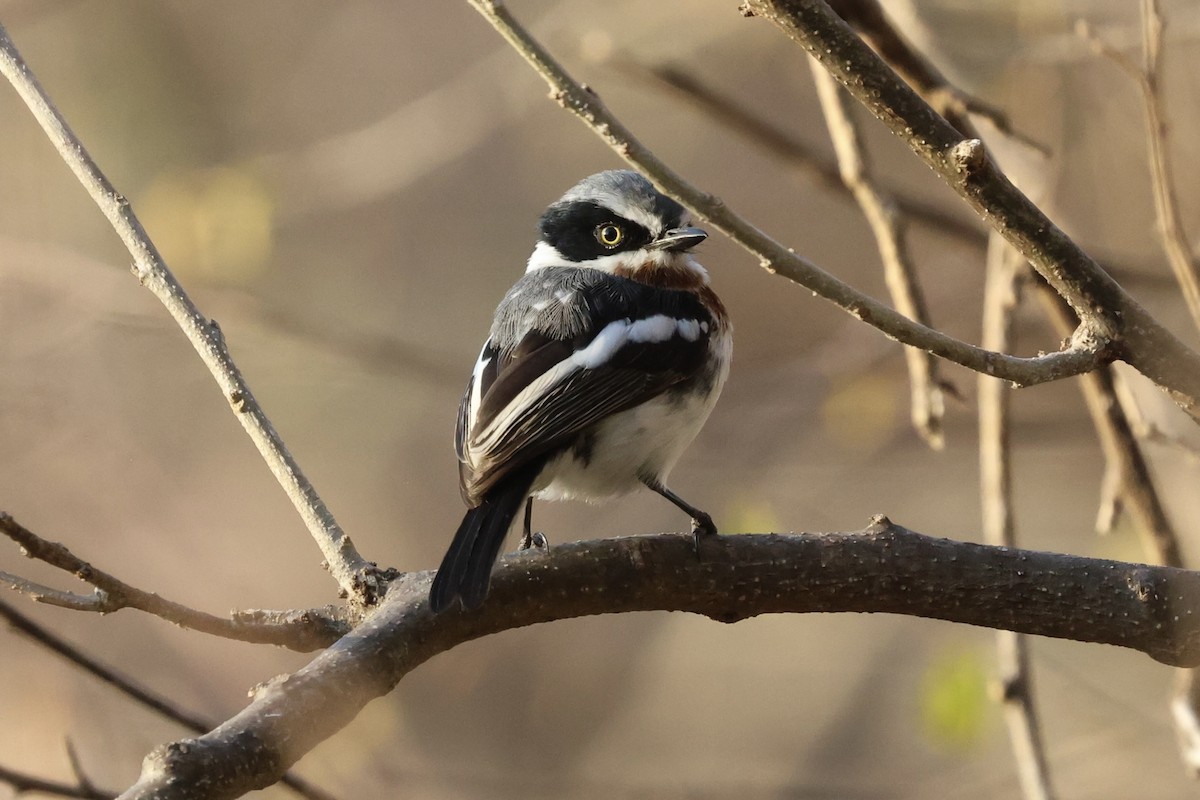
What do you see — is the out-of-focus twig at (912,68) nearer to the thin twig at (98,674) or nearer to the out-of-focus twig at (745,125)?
the out-of-focus twig at (745,125)

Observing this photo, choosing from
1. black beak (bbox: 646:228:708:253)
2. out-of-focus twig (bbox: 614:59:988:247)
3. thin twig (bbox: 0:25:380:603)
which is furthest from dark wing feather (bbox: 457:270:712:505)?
thin twig (bbox: 0:25:380:603)

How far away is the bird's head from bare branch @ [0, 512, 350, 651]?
6.70 ft

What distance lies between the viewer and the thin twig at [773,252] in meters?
1.92

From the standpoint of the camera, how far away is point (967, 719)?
13.9 ft

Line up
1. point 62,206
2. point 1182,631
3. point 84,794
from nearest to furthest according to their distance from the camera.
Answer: point 84,794
point 1182,631
point 62,206

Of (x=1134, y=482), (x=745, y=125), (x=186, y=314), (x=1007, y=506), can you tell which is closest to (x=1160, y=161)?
(x=1134, y=482)

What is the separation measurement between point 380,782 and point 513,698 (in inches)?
71.7

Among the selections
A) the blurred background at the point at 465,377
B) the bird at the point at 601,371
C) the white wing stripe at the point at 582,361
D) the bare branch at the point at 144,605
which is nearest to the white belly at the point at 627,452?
the bird at the point at 601,371

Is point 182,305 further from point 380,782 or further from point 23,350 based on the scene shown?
point 23,350

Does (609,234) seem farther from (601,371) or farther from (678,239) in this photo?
(601,371)

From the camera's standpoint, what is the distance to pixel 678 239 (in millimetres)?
3998

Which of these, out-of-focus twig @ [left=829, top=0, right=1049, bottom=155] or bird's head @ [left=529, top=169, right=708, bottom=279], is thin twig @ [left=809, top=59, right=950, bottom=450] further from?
bird's head @ [left=529, top=169, right=708, bottom=279]

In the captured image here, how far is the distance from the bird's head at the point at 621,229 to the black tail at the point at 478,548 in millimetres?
1136

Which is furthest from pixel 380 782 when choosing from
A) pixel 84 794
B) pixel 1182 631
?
pixel 1182 631
